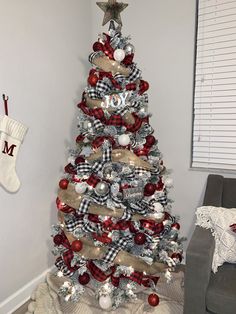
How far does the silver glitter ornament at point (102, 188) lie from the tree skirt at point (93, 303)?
0.79 meters

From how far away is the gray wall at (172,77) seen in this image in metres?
2.10

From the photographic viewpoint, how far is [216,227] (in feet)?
5.37

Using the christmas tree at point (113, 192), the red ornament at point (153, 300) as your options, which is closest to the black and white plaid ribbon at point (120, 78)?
the christmas tree at point (113, 192)

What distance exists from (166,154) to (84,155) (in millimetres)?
843

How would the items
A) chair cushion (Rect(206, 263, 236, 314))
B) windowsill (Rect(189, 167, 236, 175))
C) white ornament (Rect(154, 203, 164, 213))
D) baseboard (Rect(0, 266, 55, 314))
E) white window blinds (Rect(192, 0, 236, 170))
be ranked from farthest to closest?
windowsill (Rect(189, 167, 236, 175)) < white window blinds (Rect(192, 0, 236, 170)) < baseboard (Rect(0, 266, 55, 314)) < white ornament (Rect(154, 203, 164, 213)) < chair cushion (Rect(206, 263, 236, 314))

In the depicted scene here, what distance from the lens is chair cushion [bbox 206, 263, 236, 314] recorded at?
4.44 ft

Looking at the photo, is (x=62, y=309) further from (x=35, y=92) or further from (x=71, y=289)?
(x=35, y=92)

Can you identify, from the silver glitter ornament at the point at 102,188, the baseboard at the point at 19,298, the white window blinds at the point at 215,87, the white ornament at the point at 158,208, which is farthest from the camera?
the white window blinds at the point at 215,87

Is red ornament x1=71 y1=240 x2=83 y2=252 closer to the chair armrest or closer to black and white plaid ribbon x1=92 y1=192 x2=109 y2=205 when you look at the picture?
black and white plaid ribbon x1=92 y1=192 x2=109 y2=205

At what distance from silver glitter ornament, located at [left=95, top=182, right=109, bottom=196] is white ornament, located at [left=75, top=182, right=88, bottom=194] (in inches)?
3.1

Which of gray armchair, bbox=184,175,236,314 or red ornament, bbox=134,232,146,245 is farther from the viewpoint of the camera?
red ornament, bbox=134,232,146,245

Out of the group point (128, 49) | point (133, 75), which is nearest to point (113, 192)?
point (133, 75)

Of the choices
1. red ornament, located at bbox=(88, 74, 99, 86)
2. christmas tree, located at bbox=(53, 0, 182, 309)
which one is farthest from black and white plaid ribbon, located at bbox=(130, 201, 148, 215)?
red ornament, located at bbox=(88, 74, 99, 86)

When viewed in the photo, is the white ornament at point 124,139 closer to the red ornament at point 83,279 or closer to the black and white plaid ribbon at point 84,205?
the black and white plaid ribbon at point 84,205
